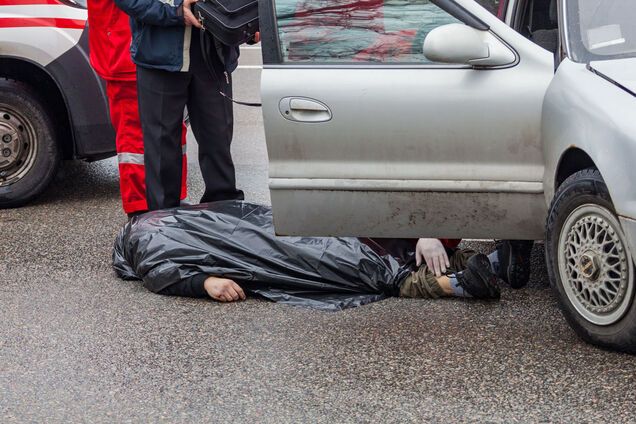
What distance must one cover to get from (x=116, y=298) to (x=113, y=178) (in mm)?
2927

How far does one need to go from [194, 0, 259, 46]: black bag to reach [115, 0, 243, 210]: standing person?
0.14m

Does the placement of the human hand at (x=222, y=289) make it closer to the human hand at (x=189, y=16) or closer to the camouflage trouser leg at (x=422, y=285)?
the camouflage trouser leg at (x=422, y=285)

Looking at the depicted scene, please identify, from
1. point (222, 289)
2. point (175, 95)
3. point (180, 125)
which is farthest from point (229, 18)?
point (222, 289)

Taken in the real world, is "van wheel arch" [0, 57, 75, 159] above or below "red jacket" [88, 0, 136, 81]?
below

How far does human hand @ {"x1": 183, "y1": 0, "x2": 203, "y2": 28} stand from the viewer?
18.9ft

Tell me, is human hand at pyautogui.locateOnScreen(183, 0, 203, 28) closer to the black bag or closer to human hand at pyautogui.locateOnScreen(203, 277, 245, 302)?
the black bag

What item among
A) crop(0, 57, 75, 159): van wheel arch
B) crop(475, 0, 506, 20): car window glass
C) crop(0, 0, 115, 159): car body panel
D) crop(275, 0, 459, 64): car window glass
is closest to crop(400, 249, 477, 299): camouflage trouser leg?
crop(275, 0, 459, 64): car window glass

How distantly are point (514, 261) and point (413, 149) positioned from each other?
858 mm

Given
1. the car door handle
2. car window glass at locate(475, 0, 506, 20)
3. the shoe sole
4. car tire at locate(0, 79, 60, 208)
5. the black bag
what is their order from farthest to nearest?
car tire at locate(0, 79, 60, 208)
the black bag
car window glass at locate(475, 0, 506, 20)
the shoe sole
the car door handle

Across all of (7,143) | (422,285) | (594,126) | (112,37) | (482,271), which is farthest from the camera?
(7,143)

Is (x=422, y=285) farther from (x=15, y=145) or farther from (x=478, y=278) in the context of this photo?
(x=15, y=145)

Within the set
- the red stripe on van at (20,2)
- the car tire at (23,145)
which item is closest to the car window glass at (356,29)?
the red stripe on van at (20,2)

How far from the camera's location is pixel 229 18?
222 inches

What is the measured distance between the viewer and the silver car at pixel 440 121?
14.7 ft
